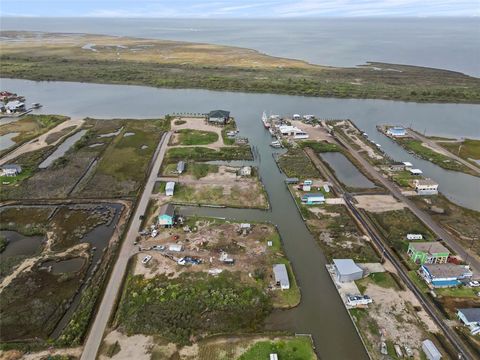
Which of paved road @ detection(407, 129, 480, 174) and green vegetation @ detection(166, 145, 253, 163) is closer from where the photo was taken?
paved road @ detection(407, 129, 480, 174)

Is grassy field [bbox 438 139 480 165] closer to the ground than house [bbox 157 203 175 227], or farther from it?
farther from it

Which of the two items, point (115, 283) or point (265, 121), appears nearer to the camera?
point (115, 283)

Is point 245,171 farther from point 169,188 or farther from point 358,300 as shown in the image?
point 358,300

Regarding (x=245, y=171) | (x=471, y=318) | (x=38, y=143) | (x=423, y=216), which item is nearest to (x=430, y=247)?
(x=471, y=318)

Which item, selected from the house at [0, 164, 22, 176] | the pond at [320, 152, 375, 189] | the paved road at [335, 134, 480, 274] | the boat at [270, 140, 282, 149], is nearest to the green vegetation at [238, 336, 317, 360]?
the paved road at [335, 134, 480, 274]

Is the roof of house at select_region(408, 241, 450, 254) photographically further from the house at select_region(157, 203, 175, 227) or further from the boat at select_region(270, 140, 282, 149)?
the boat at select_region(270, 140, 282, 149)

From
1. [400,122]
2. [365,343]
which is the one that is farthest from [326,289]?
[400,122]
